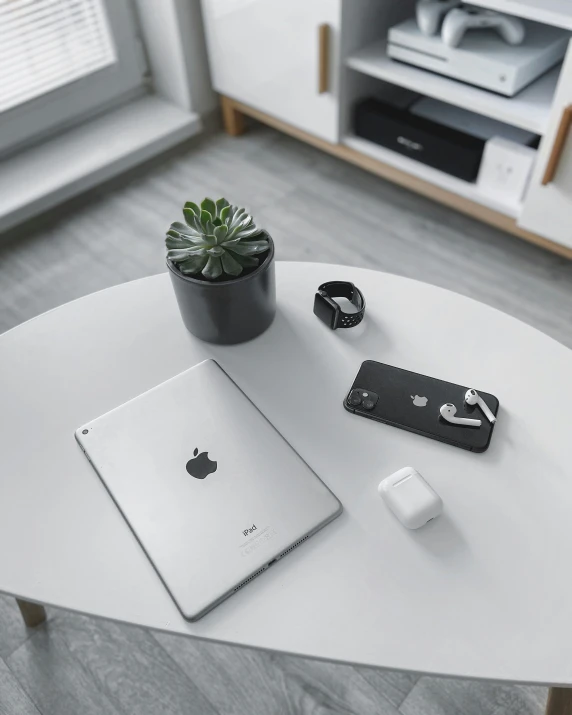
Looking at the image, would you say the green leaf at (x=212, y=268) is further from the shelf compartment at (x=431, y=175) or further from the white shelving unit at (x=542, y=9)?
the shelf compartment at (x=431, y=175)

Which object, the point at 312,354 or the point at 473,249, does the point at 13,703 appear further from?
the point at 473,249

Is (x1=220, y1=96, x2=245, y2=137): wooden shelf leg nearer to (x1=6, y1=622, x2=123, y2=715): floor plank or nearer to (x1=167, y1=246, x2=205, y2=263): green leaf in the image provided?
(x1=167, y1=246, x2=205, y2=263): green leaf

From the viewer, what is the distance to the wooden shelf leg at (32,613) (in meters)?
1.21

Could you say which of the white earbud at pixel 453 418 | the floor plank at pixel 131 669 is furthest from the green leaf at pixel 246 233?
the floor plank at pixel 131 669

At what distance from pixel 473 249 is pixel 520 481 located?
1.24 meters

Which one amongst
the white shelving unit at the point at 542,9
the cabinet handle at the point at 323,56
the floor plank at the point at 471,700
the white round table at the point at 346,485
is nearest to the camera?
the white round table at the point at 346,485

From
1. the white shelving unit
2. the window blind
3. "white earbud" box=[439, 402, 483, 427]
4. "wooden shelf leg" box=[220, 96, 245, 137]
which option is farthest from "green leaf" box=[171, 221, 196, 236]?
"wooden shelf leg" box=[220, 96, 245, 137]

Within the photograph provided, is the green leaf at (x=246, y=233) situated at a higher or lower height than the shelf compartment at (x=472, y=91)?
higher

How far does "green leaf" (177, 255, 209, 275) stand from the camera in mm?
948

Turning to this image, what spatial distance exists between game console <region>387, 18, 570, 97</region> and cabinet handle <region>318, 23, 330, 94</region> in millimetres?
180

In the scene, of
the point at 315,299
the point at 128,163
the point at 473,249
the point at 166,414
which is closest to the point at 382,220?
the point at 473,249

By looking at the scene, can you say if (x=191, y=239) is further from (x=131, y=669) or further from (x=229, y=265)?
(x=131, y=669)

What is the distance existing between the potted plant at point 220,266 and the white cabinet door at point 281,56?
111 cm

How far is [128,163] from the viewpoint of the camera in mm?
2250
